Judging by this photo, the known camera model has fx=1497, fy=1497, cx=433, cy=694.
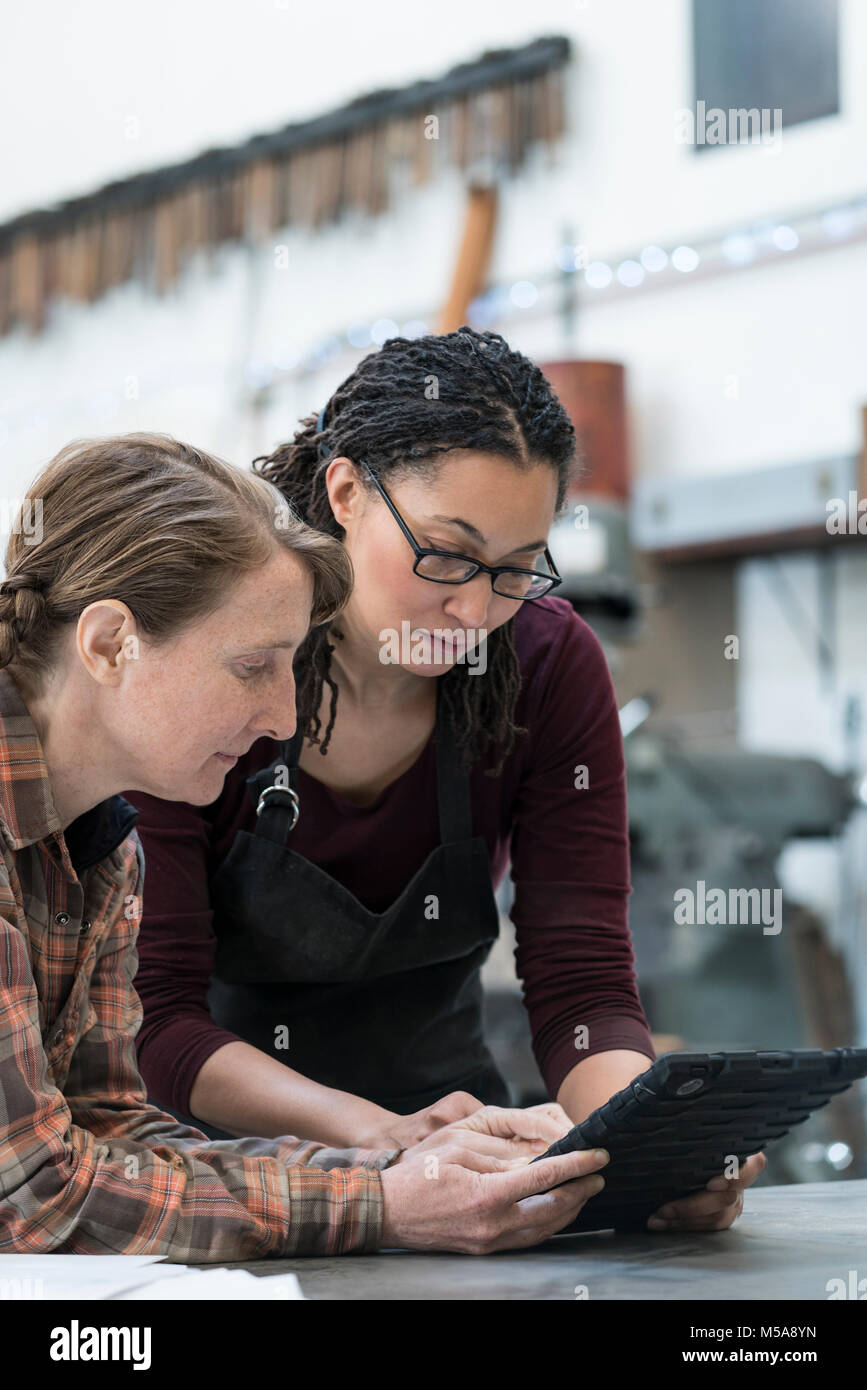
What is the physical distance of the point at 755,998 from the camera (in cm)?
426

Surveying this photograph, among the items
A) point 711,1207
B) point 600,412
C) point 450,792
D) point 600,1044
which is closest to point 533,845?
point 450,792

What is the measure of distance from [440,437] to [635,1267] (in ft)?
2.37

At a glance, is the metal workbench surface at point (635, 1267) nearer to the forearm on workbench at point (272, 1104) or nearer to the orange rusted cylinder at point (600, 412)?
the forearm on workbench at point (272, 1104)

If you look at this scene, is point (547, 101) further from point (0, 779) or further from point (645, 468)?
point (0, 779)

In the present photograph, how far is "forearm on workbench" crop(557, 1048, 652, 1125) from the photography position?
141 cm

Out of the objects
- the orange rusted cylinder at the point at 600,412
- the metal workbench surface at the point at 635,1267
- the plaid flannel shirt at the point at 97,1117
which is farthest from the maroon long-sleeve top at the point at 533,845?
the orange rusted cylinder at the point at 600,412

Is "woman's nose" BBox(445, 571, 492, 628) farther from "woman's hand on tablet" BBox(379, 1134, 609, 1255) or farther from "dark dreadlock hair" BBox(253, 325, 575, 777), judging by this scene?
"woman's hand on tablet" BBox(379, 1134, 609, 1255)

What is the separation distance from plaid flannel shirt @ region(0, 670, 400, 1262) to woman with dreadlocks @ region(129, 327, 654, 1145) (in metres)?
0.16

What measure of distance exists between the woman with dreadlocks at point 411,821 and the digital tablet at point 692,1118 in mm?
186

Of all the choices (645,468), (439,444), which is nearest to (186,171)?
(645,468)

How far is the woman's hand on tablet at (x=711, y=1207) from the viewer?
1.26 metres

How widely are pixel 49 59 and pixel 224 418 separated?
6.43ft

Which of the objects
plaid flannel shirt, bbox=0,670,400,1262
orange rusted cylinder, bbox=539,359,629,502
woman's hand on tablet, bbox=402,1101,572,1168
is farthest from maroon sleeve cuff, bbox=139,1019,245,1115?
orange rusted cylinder, bbox=539,359,629,502

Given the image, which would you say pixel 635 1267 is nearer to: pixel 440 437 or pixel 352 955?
pixel 352 955
